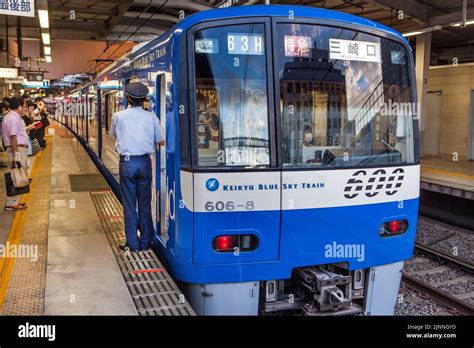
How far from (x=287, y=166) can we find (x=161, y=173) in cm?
139

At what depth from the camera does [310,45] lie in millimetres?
4059

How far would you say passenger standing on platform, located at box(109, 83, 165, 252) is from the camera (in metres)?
4.64

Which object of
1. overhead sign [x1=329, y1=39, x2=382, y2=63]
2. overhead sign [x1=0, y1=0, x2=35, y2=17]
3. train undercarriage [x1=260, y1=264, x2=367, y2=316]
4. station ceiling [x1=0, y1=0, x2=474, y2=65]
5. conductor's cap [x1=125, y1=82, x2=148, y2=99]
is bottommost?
train undercarriage [x1=260, y1=264, x2=367, y2=316]

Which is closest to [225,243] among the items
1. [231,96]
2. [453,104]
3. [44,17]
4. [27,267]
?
[231,96]

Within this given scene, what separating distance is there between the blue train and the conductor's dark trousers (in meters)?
0.47

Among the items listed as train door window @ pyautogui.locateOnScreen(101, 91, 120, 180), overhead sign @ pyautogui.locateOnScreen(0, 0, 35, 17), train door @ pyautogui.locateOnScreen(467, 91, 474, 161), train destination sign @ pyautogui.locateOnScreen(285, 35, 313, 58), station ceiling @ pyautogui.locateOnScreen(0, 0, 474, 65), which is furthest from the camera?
train door @ pyautogui.locateOnScreen(467, 91, 474, 161)

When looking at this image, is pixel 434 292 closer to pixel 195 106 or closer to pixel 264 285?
pixel 264 285

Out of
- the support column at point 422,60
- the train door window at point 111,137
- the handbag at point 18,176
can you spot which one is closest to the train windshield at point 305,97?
the train door window at point 111,137

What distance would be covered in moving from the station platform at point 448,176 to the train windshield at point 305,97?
22.6 ft

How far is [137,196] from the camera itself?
4.86 m

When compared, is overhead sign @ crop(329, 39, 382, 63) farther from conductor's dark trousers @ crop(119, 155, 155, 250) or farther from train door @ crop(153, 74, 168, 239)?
conductor's dark trousers @ crop(119, 155, 155, 250)

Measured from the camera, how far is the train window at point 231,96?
12.7 feet

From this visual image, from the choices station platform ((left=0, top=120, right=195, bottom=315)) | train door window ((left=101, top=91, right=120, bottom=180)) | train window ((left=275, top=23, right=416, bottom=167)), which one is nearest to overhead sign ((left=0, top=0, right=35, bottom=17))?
train door window ((left=101, top=91, right=120, bottom=180))

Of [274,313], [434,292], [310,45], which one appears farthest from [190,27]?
[434,292]
